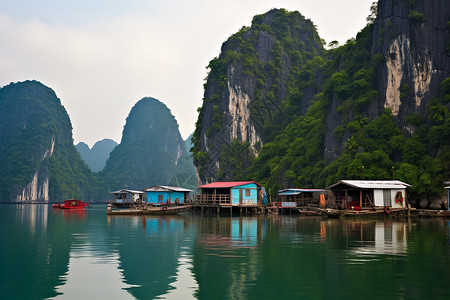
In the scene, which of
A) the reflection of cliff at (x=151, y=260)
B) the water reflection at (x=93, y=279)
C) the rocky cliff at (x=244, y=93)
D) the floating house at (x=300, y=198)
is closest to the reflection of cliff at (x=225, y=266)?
the reflection of cliff at (x=151, y=260)

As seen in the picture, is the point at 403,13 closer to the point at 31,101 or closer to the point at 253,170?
the point at 253,170

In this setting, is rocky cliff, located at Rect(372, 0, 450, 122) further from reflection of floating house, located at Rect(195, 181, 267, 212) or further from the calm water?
the calm water

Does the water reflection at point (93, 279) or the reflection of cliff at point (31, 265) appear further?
the reflection of cliff at point (31, 265)

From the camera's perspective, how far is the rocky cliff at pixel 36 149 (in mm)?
151125

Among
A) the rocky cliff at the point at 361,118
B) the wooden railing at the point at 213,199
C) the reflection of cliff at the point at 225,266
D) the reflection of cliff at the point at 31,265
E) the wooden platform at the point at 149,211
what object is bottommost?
the reflection of cliff at the point at 31,265

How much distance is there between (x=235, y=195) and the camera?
2040 inches

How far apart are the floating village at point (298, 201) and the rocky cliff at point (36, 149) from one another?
3858 inches

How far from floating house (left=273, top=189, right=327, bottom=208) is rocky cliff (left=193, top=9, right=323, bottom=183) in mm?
29861

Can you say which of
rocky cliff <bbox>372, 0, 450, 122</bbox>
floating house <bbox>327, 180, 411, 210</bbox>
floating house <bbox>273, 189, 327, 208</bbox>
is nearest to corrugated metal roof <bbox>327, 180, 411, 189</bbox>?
floating house <bbox>327, 180, 411, 210</bbox>

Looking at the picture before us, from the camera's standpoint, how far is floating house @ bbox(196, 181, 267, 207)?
5153 centimetres

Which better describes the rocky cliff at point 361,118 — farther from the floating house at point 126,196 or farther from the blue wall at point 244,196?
the floating house at point 126,196

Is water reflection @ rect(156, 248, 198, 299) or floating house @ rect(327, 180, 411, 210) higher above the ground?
floating house @ rect(327, 180, 411, 210)

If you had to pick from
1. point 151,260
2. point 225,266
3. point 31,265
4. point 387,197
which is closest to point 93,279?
point 151,260

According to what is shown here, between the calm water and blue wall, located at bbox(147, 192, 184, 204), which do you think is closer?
the calm water
